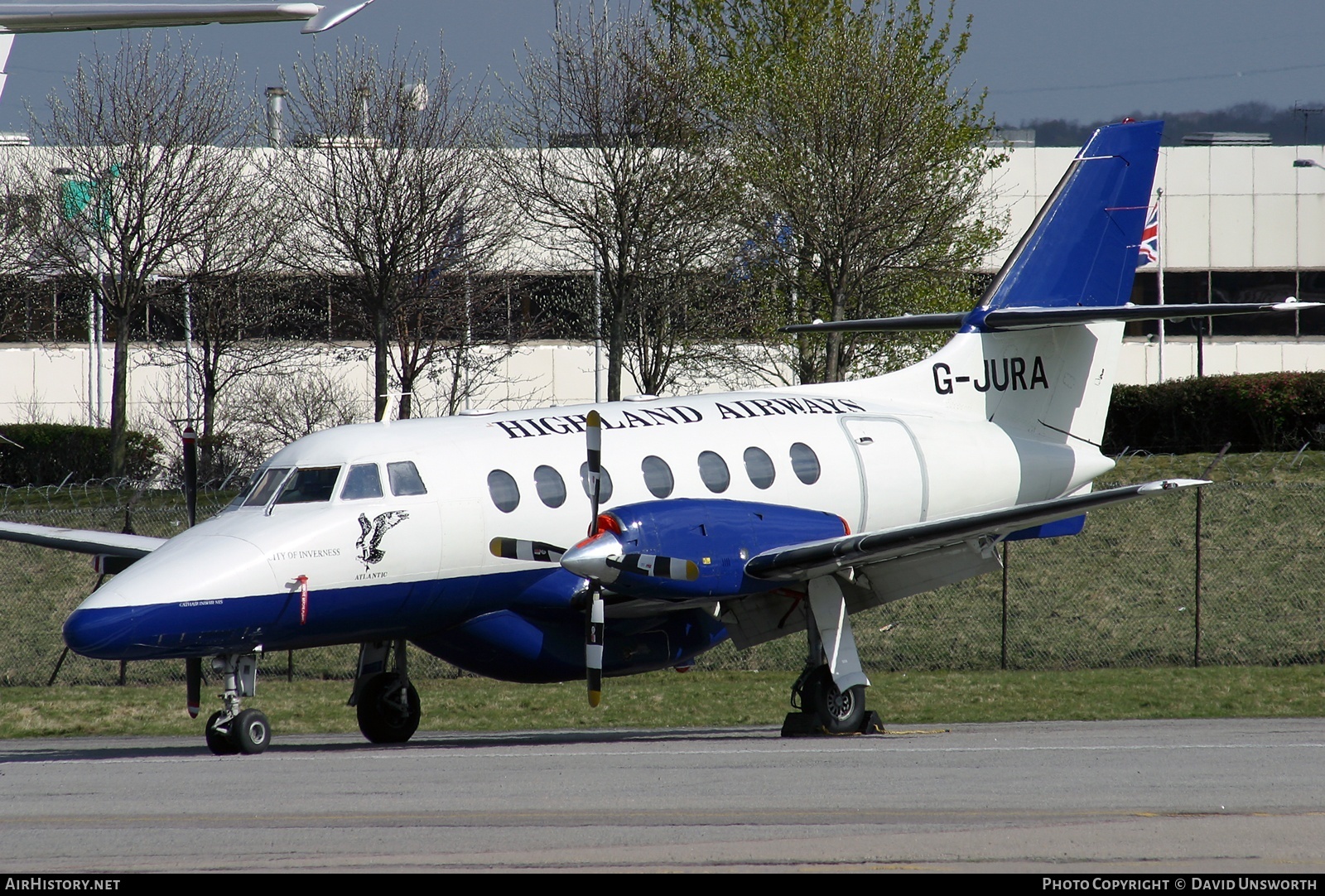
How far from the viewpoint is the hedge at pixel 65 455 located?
3716cm

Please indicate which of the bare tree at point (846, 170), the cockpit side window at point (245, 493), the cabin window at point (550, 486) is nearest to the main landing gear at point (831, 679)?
the cabin window at point (550, 486)

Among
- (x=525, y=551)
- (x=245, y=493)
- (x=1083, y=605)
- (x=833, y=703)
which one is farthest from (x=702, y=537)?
(x=1083, y=605)

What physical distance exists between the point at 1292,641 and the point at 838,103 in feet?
44.6

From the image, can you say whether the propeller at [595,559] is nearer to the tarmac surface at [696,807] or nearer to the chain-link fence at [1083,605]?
the tarmac surface at [696,807]

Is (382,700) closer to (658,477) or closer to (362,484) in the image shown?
(362,484)

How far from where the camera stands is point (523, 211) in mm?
31938

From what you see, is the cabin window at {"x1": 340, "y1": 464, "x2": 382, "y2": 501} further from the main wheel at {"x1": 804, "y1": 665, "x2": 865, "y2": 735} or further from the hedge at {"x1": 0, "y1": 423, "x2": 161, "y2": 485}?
the hedge at {"x1": 0, "y1": 423, "x2": 161, "y2": 485}

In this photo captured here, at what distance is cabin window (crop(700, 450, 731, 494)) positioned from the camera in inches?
642

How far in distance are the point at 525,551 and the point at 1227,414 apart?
26494mm

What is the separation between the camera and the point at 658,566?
46.6 ft

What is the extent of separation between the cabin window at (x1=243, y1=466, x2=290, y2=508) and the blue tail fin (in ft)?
30.7

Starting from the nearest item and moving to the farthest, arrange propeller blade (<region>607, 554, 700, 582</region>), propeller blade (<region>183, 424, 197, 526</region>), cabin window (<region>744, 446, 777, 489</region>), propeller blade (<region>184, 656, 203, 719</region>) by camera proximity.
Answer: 1. propeller blade (<region>607, 554, 700, 582</region>)
2. propeller blade (<region>184, 656, 203, 719</region>)
3. propeller blade (<region>183, 424, 197, 526</region>)
4. cabin window (<region>744, 446, 777, 489</region>)

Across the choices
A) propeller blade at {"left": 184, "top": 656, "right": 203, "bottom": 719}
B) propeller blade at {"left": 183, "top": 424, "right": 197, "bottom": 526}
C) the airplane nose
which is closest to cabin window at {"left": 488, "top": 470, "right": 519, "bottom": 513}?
the airplane nose
